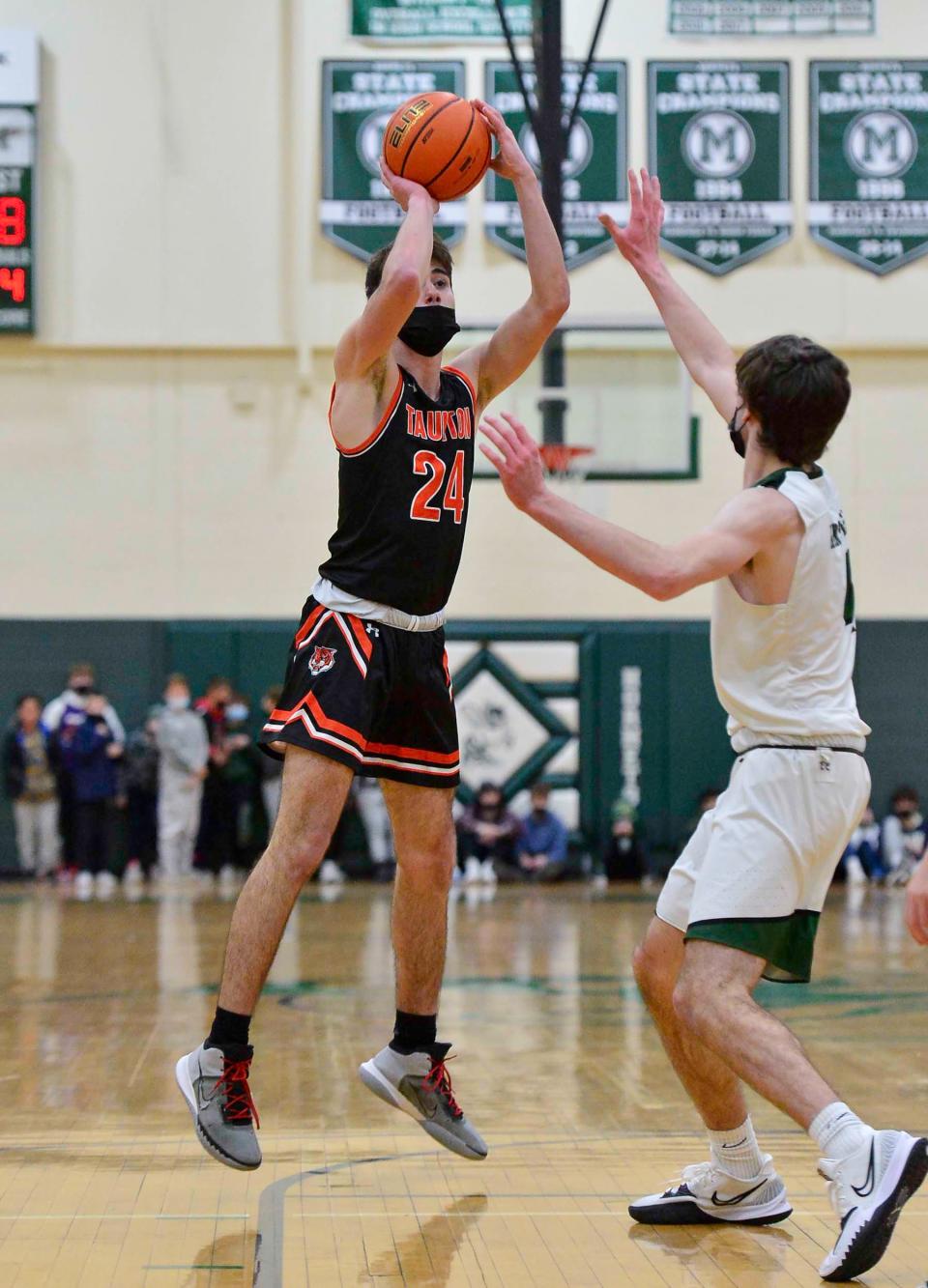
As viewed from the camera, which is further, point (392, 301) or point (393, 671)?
point (393, 671)

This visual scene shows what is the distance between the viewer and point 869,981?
325 inches

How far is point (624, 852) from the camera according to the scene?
1525 cm

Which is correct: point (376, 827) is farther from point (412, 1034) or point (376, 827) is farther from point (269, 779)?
point (412, 1034)

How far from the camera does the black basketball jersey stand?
13.8ft

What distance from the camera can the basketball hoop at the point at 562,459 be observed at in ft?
41.0

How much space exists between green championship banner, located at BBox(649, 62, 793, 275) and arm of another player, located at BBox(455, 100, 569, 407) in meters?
11.7

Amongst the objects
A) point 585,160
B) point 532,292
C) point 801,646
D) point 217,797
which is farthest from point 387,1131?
point 585,160

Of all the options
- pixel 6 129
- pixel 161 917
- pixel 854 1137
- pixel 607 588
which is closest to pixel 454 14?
pixel 6 129

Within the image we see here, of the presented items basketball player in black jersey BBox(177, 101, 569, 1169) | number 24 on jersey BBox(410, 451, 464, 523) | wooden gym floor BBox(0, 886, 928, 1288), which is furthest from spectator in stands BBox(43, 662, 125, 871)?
number 24 on jersey BBox(410, 451, 464, 523)

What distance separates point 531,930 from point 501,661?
203 inches

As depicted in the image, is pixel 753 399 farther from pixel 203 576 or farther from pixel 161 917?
pixel 203 576

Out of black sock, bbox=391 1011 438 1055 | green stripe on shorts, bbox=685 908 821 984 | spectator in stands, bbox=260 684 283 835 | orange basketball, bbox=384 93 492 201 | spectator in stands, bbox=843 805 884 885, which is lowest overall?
spectator in stands, bbox=843 805 884 885

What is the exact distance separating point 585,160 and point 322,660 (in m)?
12.5

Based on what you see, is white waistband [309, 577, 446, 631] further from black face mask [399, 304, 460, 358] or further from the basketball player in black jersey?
black face mask [399, 304, 460, 358]
